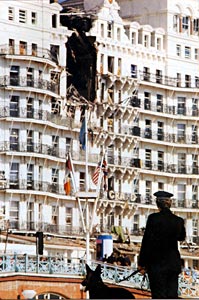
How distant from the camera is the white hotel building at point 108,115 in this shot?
4082 inches

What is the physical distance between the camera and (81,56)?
113 m

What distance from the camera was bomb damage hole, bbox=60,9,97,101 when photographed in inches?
4390

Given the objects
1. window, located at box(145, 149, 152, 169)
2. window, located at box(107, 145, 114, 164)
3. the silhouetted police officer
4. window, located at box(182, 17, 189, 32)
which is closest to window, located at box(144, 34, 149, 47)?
window, located at box(182, 17, 189, 32)

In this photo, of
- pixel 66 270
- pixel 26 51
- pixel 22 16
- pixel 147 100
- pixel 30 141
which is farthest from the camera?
pixel 147 100

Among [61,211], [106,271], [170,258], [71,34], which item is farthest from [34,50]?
[170,258]

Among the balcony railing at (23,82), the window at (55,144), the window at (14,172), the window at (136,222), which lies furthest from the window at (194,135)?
the window at (14,172)

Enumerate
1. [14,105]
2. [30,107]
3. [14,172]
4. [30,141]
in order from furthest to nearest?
1. [30,107]
2. [30,141]
3. [14,105]
4. [14,172]

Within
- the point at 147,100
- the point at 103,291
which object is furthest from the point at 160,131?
the point at 103,291

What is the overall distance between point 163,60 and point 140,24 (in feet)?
12.3

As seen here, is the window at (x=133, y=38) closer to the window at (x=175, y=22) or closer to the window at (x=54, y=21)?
the window at (x=175, y=22)

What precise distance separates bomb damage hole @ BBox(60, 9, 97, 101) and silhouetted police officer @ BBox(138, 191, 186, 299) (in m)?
87.0

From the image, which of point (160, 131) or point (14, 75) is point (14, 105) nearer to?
point (14, 75)

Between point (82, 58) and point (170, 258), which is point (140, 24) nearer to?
point (82, 58)

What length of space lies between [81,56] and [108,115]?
521cm
